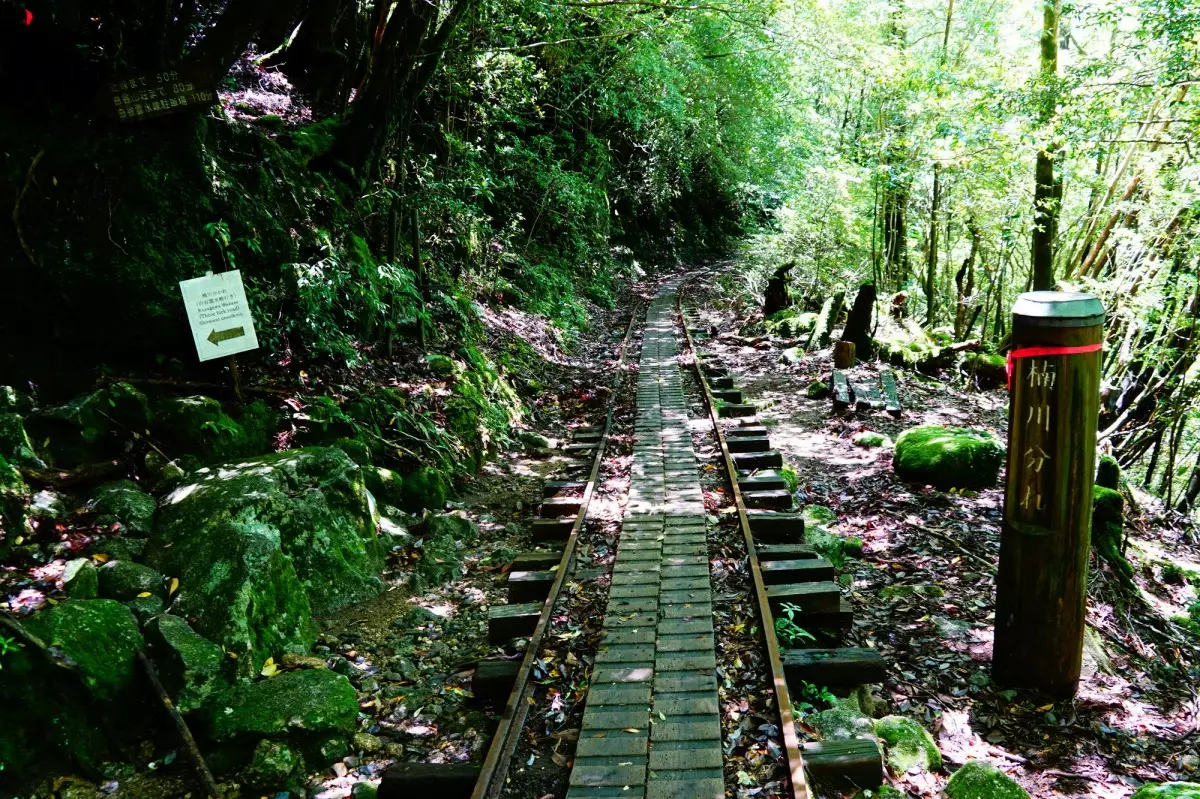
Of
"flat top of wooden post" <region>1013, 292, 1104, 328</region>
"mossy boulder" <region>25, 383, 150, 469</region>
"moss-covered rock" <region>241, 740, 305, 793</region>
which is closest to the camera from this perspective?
"moss-covered rock" <region>241, 740, 305, 793</region>

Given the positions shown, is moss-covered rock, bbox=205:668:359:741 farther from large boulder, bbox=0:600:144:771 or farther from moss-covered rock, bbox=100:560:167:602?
moss-covered rock, bbox=100:560:167:602

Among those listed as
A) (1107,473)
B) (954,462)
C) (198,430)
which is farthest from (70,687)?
(1107,473)

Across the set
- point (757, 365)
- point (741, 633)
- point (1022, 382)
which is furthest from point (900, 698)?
point (757, 365)

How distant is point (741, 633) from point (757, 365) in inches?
372

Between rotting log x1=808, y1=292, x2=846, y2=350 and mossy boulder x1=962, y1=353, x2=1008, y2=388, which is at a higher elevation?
rotting log x1=808, y1=292, x2=846, y2=350

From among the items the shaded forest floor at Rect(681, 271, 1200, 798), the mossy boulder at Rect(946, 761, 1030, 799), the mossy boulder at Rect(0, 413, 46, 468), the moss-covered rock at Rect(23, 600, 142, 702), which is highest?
the mossy boulder at Rect(0, 413, 46, 468)

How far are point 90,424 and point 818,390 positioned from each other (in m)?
9.25

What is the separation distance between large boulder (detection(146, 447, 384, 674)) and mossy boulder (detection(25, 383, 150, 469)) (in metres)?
0.63

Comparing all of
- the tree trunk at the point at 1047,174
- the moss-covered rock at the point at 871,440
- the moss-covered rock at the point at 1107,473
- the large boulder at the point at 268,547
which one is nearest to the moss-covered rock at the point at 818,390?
the moss-covered rock at the point at 871,440

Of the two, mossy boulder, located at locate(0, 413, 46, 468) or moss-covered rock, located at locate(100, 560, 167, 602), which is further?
mossy boulder, located at locate(0, 413, 46, 468)

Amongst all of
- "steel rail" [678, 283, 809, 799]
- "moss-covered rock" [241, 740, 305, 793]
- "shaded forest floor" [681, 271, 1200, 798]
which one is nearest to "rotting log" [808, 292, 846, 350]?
"shaded forest floor" [681, 271, 1200, 798]

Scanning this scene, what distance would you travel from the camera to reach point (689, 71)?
2003 centimetres

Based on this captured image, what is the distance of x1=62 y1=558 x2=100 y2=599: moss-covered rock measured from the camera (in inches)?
148

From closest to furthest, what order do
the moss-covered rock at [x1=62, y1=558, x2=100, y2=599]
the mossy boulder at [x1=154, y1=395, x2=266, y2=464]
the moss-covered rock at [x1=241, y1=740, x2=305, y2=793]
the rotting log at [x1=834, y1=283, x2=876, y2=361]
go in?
the moss-covered rock at [x1=241, y1=740, x2=305, y2=793] → the moss-covered rock at [x1=62, y1=558, x2=100, y2=599] → the mossy boulder at [x1=154, y1=395, x2=266, y2=464] → the rotting log at [x1=834, y1=283, x2=876, y2=361]
